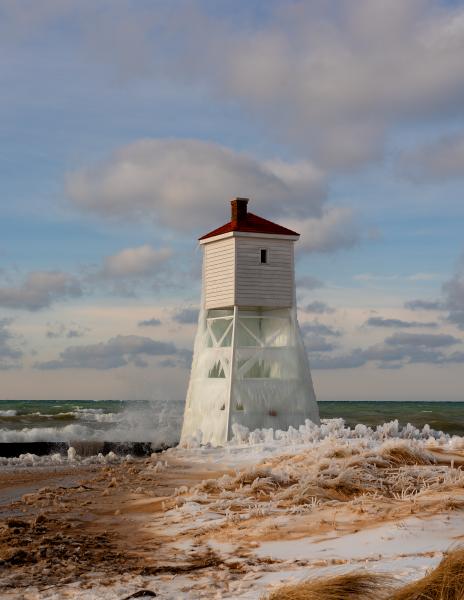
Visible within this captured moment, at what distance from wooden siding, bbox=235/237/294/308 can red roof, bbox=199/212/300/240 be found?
37 cm

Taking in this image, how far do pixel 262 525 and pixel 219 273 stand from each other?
21013 millimetres

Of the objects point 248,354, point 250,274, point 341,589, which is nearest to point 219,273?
point 250,274

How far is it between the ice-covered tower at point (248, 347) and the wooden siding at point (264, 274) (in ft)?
0.13

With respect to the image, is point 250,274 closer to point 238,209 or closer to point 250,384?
point 238,209

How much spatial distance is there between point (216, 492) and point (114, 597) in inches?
266

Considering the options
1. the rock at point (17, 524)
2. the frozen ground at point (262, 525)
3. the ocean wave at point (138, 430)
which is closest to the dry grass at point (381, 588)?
the frozen ground at point (262, 525)

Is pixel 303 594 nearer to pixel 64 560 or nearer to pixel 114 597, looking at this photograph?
pixel 114 597

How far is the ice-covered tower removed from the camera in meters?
29.8

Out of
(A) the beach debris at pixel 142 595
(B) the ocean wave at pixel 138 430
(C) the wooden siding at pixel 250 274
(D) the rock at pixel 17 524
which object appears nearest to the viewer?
(A) the beach debris at pixel 142 595

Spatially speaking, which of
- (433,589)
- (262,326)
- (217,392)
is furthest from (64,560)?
(262,326)

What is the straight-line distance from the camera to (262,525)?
11094 mm

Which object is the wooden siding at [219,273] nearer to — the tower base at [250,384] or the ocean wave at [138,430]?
the tower base at [250,384]

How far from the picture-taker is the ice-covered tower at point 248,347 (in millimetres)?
29828

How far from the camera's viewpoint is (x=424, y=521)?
399 inches
